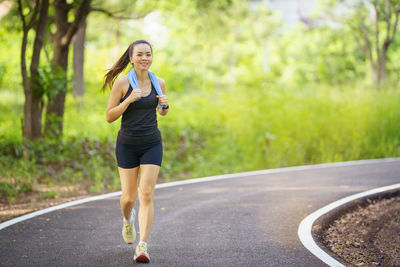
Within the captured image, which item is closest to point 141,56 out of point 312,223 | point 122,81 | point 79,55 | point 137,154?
point 122,81

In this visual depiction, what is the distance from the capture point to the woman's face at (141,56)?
191 inches

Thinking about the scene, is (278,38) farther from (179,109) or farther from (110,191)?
(110,191)

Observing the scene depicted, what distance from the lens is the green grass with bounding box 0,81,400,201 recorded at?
10.3 m

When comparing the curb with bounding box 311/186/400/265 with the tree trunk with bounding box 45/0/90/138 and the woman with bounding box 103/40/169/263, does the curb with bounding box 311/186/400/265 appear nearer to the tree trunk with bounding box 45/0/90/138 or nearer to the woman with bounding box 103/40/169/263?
the woman with bounding box 103/40/169/263

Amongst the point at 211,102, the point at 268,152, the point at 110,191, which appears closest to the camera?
the point at 110,191

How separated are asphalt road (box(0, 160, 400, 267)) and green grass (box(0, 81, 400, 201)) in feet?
6.86

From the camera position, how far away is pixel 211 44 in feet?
176

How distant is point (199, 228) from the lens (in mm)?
6234

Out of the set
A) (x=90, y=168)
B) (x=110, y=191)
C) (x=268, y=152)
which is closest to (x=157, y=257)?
(x=110, y=191)

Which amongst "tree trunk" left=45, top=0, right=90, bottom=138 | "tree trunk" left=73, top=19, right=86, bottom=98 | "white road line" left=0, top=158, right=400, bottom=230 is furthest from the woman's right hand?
"tree trunk" left=73, top=19, right=86, bottom=98

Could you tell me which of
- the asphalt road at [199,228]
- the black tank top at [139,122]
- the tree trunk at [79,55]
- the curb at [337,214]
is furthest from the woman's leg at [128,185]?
the tree trunk at [79,55]

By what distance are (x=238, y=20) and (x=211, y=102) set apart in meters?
31.6

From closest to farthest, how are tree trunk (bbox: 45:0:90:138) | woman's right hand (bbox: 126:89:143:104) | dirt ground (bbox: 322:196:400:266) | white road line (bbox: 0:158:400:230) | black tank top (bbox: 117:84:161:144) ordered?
woman's right hand (bbox: 126:89:143:104) → black tank top (bbox: 117:84:161:144) → dirt ground (bbox: 322:196:400:266) → white road line (bbox: 0:158:400:230) → tree trunk (bbox: 45:0:90:138)

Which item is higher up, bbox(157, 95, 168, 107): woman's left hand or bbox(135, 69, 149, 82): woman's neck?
bbox(135, 69, 149, 82): woman's neck
